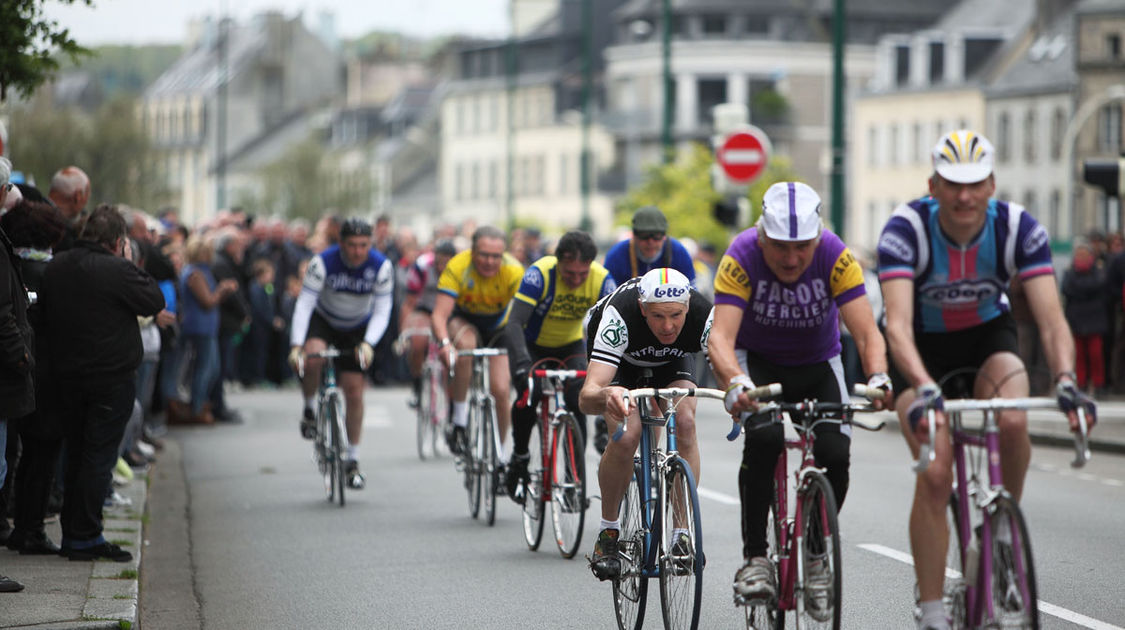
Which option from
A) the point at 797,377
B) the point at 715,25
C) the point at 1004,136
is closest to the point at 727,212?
the point at 797,377

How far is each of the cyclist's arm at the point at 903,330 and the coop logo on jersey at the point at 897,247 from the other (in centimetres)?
9

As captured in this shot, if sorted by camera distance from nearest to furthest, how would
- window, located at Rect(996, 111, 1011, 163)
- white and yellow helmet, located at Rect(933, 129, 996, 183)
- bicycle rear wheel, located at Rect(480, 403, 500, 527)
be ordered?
white and yellow helmet, located at Rect(933, 129, 996, 183), bicycle rear wheel, located at Rect(480, 403, 500, 527), window, located at Rect(996, 111, 1011, 163)

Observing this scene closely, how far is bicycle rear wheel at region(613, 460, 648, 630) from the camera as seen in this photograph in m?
8.37

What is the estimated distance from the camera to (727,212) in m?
26.4

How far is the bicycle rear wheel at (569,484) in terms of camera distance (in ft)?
36.1

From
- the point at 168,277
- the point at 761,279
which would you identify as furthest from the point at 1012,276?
the point at 168,277

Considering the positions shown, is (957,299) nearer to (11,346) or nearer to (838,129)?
(11,346)

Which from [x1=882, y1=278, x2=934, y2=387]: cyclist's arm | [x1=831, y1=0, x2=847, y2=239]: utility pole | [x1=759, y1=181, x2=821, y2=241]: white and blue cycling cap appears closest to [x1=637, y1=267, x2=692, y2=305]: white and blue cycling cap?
[x1=759, y1=181, x2=821, y2=241]: white and blue cycling cap

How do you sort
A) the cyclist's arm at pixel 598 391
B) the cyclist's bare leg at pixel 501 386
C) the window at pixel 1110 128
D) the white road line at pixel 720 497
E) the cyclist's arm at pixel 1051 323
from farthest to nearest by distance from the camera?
1. the window at pixel 1110 128
2. the white road line at pixel 720 497
3. the cyclist's bare leg at pixel 501 386
4. the cyclist's arm at pixel 598 391
5. the cyclist's arm at pixel 1051 323

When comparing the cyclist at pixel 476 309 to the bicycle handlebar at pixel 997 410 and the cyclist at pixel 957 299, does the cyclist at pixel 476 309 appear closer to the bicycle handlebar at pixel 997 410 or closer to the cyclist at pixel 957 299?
the cyclist at pixel 957 299

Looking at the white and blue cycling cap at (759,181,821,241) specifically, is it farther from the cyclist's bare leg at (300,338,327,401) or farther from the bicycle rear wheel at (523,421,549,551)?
the cyclist's bare leg at (300,338,327,401)

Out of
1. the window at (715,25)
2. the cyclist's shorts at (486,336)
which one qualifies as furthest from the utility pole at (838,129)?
the window at (715,25)

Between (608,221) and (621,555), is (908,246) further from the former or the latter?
(608,221)

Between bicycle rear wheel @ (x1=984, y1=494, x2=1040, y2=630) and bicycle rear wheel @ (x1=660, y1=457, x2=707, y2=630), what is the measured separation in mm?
1458
